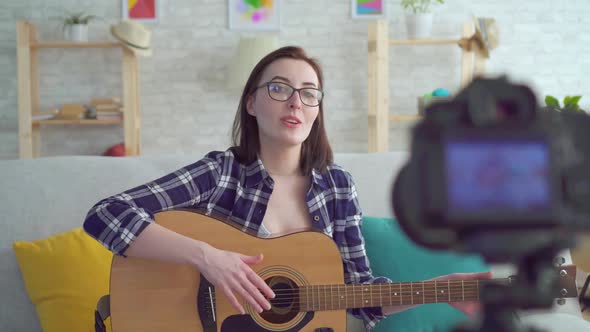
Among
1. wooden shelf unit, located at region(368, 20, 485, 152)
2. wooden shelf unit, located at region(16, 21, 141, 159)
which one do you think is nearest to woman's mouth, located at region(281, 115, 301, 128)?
wooden shelf unit, located at region(368, 20, 485, 152)

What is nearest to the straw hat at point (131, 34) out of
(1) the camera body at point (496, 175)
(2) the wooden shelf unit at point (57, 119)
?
(2) the wooden shelf unit at point (57, 119)

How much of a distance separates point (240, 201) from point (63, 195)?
0.61m

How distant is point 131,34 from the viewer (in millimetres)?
3910

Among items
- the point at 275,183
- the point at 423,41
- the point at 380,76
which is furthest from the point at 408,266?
the point at 423,41

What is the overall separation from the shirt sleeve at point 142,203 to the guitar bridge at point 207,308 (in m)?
0.21

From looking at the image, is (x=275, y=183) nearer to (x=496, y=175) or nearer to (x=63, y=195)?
(x=63, y=195)

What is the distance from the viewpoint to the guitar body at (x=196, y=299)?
4.71ft

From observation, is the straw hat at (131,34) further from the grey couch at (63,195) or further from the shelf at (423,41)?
the grey couch at (63,195)

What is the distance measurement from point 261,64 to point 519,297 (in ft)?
4.82

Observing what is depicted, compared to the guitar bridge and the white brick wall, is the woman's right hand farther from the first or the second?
the white brick wall

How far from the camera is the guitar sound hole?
1442mm

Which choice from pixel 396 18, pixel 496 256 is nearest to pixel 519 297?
pixel 496 256

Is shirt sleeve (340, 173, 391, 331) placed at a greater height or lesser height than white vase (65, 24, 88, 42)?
lesser

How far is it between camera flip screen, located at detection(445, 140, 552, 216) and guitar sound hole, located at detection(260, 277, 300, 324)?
1.15 meters
